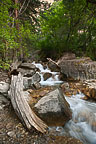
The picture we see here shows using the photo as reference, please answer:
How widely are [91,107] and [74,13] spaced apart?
26.3ft

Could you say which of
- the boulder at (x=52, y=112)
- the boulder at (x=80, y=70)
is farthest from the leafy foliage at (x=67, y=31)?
the boulder at (x=52, y=112)

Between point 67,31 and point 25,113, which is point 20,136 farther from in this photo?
point 67,31

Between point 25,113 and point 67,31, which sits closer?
point 25,113

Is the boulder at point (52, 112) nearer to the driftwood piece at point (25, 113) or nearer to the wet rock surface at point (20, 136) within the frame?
the driftwood piece at point (25, 113)

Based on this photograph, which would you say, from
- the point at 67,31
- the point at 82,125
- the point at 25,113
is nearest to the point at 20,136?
the point at 25,113

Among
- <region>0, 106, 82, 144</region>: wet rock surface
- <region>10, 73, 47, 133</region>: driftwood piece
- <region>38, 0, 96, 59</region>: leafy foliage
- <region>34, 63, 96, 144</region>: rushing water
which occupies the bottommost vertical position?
<region>34, 63, 96, 144</region>: rushing water

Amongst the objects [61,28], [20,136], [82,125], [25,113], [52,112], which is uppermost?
[61,28]

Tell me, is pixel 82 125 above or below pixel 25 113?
below

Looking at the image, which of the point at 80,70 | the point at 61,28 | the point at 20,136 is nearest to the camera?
the point at 20,136

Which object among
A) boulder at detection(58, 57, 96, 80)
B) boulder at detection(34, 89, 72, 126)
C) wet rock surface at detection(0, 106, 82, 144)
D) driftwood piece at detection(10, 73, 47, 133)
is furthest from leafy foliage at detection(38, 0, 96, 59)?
wet rock surface at detection(0, 106, 82, 144)

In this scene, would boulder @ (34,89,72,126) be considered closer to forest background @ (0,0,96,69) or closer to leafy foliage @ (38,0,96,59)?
forest background @ (0,0,96,69)

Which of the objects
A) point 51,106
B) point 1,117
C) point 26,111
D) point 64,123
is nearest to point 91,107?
point 64,123

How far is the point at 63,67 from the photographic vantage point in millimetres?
5758

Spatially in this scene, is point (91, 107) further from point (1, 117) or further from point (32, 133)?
point (1, 117)
